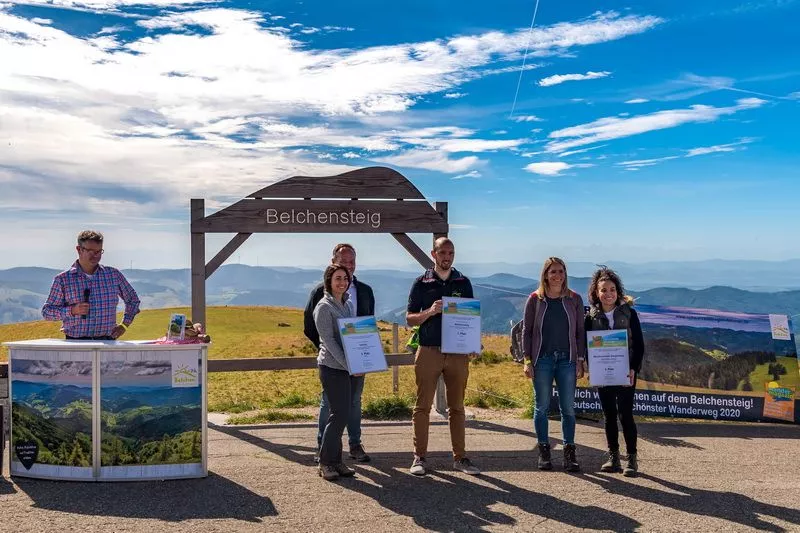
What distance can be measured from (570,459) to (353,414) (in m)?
2.17

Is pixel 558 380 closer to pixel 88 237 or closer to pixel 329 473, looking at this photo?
pixel 329 473

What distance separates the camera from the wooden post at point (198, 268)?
359 inches

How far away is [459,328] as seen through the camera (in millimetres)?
6668

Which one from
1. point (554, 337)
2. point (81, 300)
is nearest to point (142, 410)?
point (81, 300)

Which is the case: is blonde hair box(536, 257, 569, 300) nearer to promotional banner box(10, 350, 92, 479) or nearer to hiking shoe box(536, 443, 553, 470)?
hiking shoe box(536, 443, 553, 470)

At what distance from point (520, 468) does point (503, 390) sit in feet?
18.6

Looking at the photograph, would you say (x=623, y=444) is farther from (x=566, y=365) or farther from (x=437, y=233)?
(x=437, y=233)

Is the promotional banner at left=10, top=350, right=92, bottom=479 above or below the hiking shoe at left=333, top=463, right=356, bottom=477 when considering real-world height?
above

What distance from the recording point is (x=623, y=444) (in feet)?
27.1

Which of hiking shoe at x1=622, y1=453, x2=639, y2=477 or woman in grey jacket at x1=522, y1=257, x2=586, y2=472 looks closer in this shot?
woman in grey jacket at x1=522, y1=257, x2=586, y2=472

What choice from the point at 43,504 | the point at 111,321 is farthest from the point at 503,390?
the point at 43,504

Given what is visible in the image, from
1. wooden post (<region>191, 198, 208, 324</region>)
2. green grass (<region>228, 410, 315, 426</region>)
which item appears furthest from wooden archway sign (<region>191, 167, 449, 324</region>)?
green grass (<region>228, 410, 315, 426</region>)

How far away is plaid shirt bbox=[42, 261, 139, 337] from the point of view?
6930 millimetres

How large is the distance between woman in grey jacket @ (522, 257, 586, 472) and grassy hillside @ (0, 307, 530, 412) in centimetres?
442
